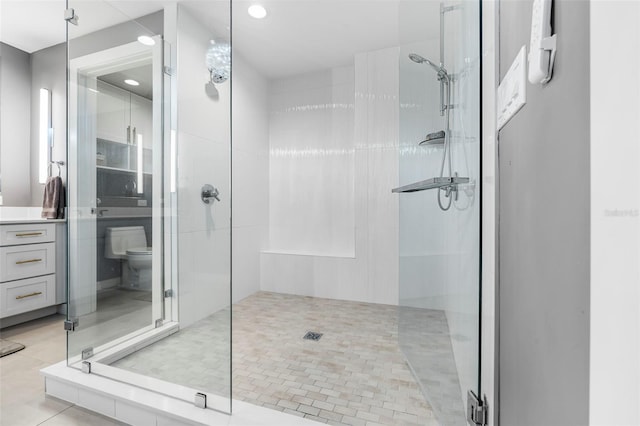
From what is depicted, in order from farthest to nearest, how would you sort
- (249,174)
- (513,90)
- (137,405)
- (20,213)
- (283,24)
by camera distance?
1. (249,174)
2. (20,213)
3. (283,24)
4. (137,405)
5. (513,90)

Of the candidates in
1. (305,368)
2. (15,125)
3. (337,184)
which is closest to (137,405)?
(305,368)

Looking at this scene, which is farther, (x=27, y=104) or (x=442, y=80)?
(x=27, y=104)

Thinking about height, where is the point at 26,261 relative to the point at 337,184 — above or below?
below

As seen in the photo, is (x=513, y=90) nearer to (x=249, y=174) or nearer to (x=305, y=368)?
(x=305, y=368)

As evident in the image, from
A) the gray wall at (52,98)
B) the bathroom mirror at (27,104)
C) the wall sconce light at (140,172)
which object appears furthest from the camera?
the gray wall at (52,98)

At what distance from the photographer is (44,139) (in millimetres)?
2877

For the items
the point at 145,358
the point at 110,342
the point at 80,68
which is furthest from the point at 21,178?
the point at 145,358

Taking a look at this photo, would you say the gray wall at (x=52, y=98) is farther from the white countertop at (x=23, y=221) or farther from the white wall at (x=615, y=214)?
the white wall at (x=615, y=214)

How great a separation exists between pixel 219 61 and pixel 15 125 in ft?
8.81

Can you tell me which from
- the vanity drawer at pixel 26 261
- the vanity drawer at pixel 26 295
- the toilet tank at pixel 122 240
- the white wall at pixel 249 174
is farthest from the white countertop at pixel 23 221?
the white wall at pixel 249 174

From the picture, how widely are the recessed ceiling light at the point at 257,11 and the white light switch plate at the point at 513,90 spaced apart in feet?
7.23

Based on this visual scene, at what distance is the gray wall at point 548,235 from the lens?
0.46 metres

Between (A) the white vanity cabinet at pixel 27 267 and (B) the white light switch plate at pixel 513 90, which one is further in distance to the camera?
(A) the white vanity cabinet at pixel 27 267

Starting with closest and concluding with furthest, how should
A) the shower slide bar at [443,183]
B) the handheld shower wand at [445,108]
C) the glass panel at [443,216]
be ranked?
the glass panel at [443,216]
the shower slide bar at [443,183]
the handheld shower wand at [445,108]
